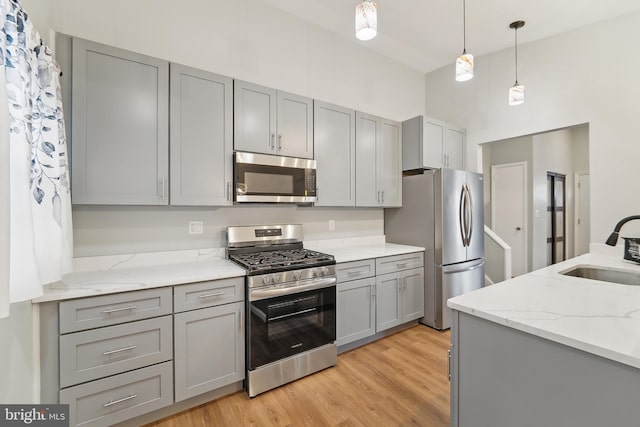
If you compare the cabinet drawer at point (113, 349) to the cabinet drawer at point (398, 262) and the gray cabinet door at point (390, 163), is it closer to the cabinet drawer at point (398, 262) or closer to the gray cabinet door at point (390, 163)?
the cabinet drawer at point (398, 262)

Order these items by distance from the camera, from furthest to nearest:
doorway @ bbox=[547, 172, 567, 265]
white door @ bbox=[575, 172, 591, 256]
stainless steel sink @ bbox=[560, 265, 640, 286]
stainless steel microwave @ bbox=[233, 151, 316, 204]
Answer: white door @ bbox=[575, 172, 591, 256]
doorway @ bbox=[547, 172, 567, 265]
stainless steel microwave @ bbox=[233, 151, 316, 204]
stainless steel sink @ bbox=[560, 265, 640, 286]

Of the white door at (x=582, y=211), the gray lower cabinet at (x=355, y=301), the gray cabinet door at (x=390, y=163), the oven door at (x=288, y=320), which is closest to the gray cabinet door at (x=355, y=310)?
the gray lower cabinet at (x=355, y=301)

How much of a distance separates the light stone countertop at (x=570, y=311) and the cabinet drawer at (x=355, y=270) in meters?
1.28

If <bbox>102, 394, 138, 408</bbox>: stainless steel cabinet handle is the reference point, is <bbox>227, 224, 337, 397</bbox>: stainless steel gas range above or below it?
above

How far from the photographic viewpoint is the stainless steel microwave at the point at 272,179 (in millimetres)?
2314

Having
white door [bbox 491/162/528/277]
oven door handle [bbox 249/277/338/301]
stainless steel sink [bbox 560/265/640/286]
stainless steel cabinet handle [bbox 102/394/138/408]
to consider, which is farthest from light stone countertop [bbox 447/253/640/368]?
white door [bbox 491/162/528/277]

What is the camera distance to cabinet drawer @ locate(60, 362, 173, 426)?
1.54m

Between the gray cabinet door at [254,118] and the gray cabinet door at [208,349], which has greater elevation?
the gray cabinet door at [254,118]

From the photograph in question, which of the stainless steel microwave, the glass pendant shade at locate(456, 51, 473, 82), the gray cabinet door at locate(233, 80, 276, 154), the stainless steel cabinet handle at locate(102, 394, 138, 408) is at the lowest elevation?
the stainless steel cabinet handle at locate(102, 394, 138, 408)

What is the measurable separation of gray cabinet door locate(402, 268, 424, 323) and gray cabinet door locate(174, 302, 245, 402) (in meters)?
1.74

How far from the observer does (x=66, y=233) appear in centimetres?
158

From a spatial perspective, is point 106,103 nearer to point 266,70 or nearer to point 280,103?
point 280,103

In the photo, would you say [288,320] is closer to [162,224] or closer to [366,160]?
[162,224]

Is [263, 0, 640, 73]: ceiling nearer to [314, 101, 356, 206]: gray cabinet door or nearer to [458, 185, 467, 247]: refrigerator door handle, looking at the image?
[314, 101, 356, 206]: gray cabinet door
